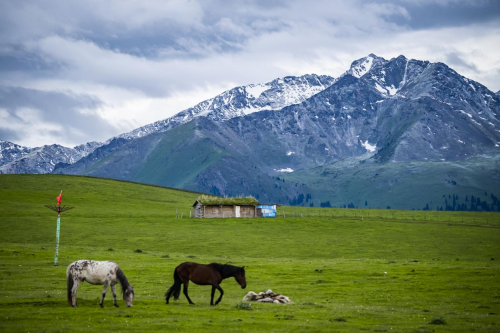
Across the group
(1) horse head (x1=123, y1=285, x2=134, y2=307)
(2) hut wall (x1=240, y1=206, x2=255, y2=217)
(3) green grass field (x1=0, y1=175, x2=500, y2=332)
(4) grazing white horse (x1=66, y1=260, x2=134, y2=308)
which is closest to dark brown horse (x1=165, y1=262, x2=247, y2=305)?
(3) green grass field (x1=0, y1=175, x2=500, y2=332)

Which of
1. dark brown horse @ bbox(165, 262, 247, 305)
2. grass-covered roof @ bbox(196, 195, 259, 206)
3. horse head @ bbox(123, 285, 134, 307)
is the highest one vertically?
grass-covered roof @ bbox(196, 195, 259, 206)

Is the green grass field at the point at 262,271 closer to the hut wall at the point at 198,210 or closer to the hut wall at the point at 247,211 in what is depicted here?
the hut wall at the point at 198,210

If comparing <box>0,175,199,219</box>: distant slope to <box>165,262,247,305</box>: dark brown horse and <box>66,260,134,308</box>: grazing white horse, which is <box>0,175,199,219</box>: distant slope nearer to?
<box>66,260,134,308</box>: grazing white horse

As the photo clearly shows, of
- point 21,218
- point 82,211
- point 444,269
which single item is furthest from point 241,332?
point 82,211

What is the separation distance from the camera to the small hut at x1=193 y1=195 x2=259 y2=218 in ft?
404

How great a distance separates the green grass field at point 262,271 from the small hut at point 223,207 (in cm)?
1076

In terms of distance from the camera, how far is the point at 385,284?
148 ft

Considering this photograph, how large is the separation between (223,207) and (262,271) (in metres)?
73.0

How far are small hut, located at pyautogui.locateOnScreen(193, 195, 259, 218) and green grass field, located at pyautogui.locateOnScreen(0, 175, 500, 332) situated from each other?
10.8 m

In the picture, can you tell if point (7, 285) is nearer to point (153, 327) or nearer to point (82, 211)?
point (153, 327)

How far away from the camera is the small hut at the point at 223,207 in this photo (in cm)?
12319

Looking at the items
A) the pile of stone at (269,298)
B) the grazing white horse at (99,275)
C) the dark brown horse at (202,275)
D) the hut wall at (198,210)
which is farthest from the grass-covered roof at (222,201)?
the grazing white horse at (99,275)

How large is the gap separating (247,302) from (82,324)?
1113 cm

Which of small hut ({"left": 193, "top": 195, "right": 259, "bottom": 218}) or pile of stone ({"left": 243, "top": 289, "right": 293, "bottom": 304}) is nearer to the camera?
pile of stone ({"left": 243, "top": 289, "right": 293, "bottom": 304})
